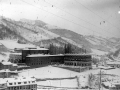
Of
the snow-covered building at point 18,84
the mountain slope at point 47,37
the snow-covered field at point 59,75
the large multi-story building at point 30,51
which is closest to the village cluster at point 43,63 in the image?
the large multi-story building at point 30,51

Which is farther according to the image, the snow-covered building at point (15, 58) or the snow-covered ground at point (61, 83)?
the snow-covered building at point (15, 58)

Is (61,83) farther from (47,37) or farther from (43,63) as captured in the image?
(47,37)

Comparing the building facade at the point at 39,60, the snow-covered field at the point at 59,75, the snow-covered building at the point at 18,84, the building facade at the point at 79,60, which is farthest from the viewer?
the building facade at the point at 79,60

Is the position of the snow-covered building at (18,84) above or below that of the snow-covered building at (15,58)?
below

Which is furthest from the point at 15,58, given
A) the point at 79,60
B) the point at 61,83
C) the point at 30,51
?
the point at 61,83

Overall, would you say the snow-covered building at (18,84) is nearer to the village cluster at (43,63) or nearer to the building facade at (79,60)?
the village cluster at (43,63)

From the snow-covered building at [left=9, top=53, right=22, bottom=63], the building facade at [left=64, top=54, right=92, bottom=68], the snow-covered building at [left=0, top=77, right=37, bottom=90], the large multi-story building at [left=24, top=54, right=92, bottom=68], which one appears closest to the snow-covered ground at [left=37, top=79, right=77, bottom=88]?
the snow-covered building at [left=0, top=77, right=37, bottom=90]

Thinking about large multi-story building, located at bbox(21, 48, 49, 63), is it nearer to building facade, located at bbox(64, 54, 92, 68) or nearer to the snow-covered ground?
building facade, located at bbox(64, 54, 92, 68)

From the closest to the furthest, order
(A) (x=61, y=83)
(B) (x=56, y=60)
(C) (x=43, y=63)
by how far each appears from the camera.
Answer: (A) (x=61, y=83), (C) (x=43, y=63), (B) (x=56, y=60)

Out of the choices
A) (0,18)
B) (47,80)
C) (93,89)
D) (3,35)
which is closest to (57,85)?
(47,80)

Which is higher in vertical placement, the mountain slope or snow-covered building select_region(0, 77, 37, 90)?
the mountain slope

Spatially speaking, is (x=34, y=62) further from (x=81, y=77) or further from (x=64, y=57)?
(x=81, y=77)
